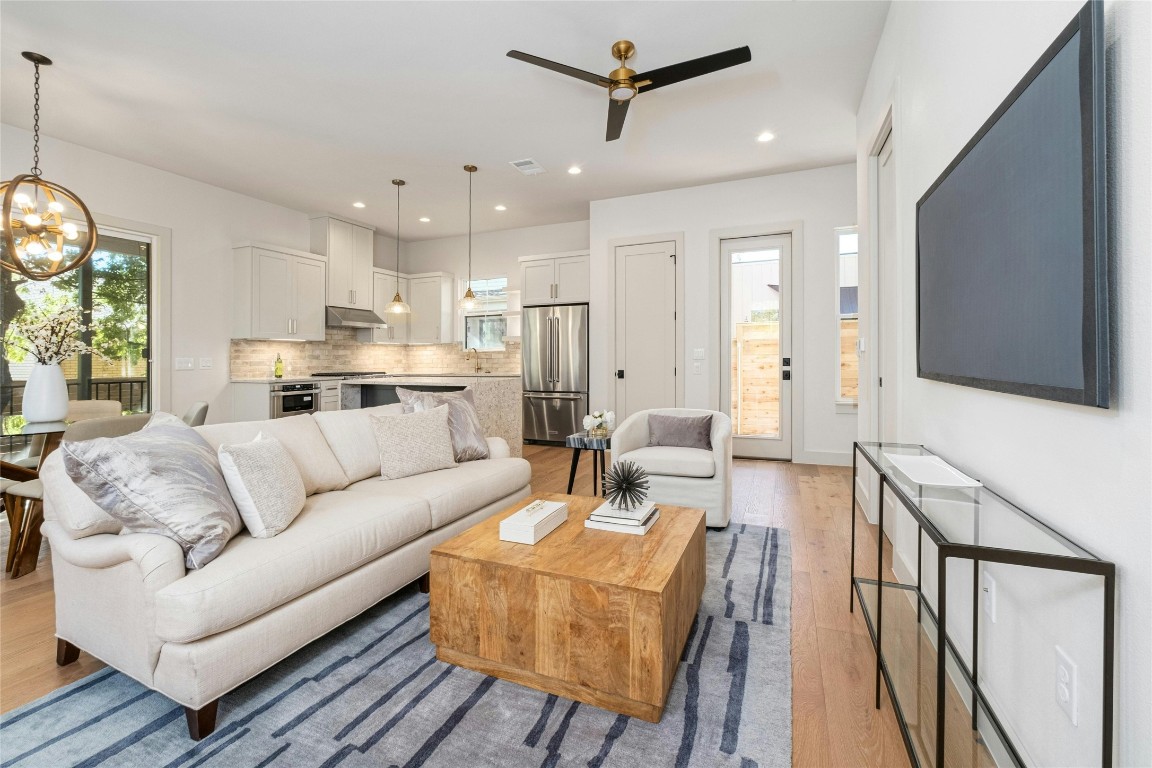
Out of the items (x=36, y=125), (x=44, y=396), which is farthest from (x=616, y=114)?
(x=36, y=125)

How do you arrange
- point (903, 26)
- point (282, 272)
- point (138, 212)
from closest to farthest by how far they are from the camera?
point (903, 26)
point (138, 212)
point (282, 272)

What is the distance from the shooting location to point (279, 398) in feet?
17.8

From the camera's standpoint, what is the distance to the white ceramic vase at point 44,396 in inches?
110

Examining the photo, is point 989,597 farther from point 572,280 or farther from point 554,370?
point 572,280

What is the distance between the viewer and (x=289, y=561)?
5.54 feet

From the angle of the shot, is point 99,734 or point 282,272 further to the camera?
point 282,272

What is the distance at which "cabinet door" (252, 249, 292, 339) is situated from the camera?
552cm

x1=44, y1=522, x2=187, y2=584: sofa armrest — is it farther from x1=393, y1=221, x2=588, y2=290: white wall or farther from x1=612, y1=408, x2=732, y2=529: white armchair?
x1=393, y1=221, x2=588, y2=290: white wall

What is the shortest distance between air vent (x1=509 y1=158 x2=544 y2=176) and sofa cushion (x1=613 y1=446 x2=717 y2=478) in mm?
2954

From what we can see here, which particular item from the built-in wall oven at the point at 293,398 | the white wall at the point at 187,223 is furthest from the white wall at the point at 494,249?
the built-in wall oven at the point at 293,398

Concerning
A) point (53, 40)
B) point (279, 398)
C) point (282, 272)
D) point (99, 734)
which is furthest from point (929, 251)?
point (282, 272)

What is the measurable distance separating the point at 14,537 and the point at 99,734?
184 centimetres

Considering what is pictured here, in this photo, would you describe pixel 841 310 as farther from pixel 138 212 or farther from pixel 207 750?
pixel 138 212

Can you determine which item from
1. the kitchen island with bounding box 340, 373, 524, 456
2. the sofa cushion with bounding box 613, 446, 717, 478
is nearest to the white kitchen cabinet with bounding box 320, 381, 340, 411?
Answer: the kitchen island with bounding box 340, 373, 524, 456
